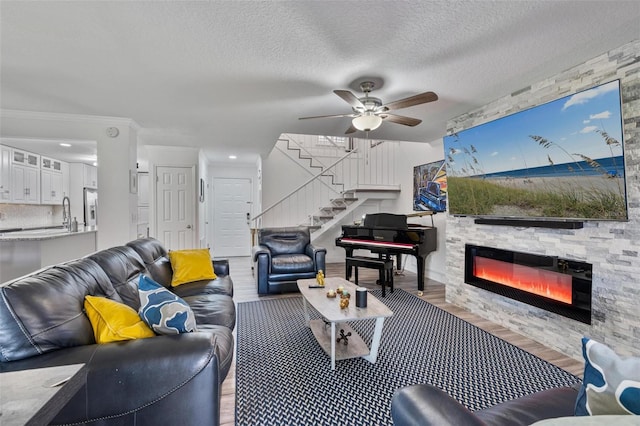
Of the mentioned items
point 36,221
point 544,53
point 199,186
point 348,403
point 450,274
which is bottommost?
point 348,403

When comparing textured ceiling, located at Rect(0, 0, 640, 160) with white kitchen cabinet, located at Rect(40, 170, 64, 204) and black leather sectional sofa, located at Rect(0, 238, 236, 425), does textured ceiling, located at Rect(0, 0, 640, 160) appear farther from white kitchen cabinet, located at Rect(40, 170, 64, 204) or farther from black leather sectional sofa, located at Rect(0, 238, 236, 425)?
white kitchen cabinet, located at Rect(40, 170, 64, 204)

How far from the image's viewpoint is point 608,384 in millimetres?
816

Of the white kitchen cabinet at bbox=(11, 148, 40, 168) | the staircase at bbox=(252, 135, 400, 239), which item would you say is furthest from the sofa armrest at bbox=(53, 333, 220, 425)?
the white kitchen cabinet at bbox=(11, 148, 40, 168)

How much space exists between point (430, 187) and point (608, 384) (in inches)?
174

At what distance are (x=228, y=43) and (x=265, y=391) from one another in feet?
7.73

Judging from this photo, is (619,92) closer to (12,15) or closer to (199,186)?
(12,15)

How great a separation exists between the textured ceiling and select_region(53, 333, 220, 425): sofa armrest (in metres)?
1.79

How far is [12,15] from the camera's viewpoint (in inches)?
68.9

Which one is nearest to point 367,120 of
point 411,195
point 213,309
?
point 213,309

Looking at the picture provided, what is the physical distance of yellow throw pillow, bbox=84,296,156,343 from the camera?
1.36m

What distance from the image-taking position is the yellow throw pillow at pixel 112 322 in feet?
4.47

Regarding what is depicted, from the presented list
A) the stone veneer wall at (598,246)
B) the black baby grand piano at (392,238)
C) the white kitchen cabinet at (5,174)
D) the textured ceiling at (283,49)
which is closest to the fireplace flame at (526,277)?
the stone veneer wall at (598,246)

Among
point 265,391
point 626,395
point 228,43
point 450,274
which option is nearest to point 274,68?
point 228,43

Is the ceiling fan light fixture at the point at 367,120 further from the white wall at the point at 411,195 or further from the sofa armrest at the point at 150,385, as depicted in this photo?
the white wall at the point at 411,195
